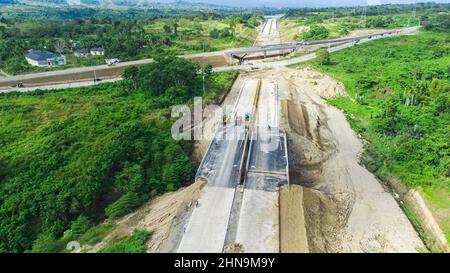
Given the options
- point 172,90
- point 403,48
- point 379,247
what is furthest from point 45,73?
point 403,48

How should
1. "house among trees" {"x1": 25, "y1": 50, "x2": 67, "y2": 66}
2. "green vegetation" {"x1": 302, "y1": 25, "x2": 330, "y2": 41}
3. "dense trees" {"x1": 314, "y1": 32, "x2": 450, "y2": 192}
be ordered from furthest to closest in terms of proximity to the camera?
"green vegetation" {"x1": 302, "y1": 25, "x2": 330, "y2": 41}, "house among trees" {"x1": 25, "y1": 50, "x2": 67, "y2": 66}, "dense trees" {"x1": 314, "y1": 32, "x2": 450, "y2": 192}

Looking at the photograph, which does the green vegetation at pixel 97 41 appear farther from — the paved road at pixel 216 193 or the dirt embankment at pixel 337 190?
the paved road at pixel 216 193

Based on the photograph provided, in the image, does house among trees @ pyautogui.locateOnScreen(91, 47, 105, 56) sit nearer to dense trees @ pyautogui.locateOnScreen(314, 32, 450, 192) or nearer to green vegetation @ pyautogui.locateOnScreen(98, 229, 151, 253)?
dense trees @ pyautogui.locateOnScreen(314, 32, 450, 192)

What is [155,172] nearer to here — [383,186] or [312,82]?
[383,186]

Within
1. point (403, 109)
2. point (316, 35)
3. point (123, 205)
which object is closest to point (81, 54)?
point (123, 205)

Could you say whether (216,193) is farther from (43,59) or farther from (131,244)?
(43,59)

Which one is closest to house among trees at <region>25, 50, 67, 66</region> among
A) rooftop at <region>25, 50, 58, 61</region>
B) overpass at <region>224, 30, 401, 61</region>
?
rooftop at <region>25, 50, 58, 61</region>
